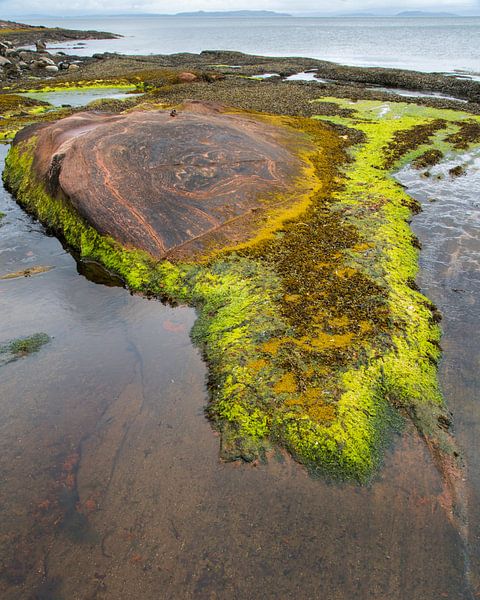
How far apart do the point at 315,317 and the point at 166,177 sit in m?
6.68

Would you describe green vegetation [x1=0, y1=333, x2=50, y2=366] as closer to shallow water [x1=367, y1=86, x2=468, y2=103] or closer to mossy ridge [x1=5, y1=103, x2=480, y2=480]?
mossy ridge [x1=5, y1=103, x2=480, y2=480]

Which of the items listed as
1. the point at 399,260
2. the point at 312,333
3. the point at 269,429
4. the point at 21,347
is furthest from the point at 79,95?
the point at 269,429

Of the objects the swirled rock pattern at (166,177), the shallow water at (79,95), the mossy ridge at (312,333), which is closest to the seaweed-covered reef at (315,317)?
the mossy ridge at (312,333)

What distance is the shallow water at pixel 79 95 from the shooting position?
34431 mm

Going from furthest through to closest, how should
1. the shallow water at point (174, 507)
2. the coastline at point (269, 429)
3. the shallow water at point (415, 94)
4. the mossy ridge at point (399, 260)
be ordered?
the shallow water at point (415, 94) < the mossy ridge at point (399, 260) < the coastline at point (269, 429) < the shallow water at point (174, 507)

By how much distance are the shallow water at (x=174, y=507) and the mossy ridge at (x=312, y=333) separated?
376 mm

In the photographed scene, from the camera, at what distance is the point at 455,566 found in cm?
484

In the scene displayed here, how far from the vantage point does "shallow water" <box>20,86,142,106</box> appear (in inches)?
1356

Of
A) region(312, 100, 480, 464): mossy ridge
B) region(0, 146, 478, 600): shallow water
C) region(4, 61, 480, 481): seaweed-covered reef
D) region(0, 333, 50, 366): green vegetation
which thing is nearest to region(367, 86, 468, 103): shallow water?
region(312, 100, 480, 464): mossy ridge

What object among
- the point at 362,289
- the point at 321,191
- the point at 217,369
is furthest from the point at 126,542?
the point at 321,191

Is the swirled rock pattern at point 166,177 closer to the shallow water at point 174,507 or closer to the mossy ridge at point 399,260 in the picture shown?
the mossy ridge at point 399,260

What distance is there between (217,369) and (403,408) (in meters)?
3.17

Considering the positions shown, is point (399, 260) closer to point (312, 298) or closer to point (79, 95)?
point (312, 298)

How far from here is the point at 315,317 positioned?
27.5ft
